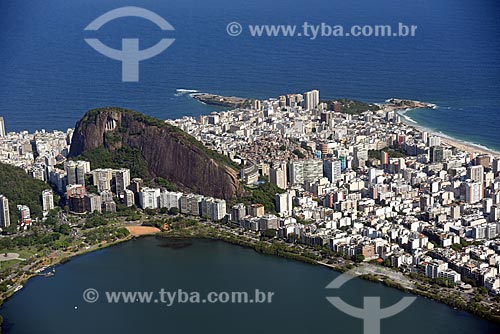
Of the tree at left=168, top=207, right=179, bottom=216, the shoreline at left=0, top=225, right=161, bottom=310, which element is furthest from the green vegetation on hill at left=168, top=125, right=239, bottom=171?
the shoreline at left=0, top=225, right=161, bottom=310

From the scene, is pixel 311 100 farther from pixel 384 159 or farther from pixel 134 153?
pixel 134 153

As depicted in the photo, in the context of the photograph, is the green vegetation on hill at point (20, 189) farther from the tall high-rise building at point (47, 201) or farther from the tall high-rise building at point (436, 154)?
the tall high-rise building at point (436, 154)

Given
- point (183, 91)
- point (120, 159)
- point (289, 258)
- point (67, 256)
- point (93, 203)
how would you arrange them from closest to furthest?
point (289, 258) → point (67, 256) → point (93, 203) → point (120, 159) → point (183, 91)

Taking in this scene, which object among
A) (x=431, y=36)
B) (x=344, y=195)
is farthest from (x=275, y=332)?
(x=431, y=36)

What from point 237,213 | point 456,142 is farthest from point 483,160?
point 237,213

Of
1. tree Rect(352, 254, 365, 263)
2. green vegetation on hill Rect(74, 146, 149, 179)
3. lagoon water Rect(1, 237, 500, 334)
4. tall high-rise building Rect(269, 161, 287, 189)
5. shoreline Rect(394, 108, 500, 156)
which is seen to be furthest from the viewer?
shoreline Rect(394, 108, 500, 156)

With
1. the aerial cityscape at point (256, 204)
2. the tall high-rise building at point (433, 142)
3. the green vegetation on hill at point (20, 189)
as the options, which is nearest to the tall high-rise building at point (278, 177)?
the aerial cityscape at point (256, 204)

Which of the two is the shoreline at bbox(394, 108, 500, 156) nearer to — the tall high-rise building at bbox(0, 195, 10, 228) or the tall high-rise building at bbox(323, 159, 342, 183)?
the tall high-rise building at bbox(323, 159, 342, 183)
